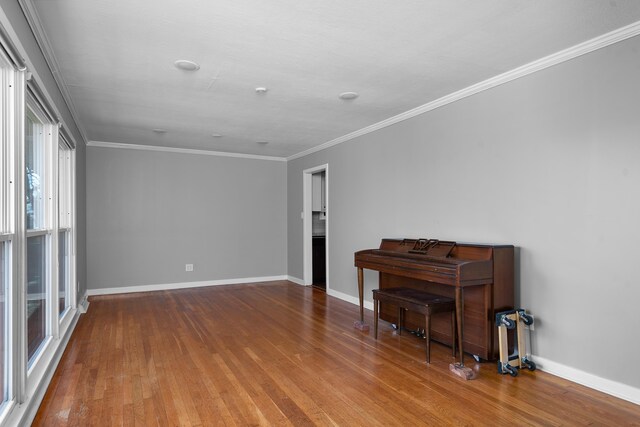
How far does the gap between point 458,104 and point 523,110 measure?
70 cm

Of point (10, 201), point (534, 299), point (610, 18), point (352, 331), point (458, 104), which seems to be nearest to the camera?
point (10, 201)

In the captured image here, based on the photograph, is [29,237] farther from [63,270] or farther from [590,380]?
[590,380]

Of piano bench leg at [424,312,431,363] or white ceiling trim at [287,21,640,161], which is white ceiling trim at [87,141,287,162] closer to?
white ceiling trim at [287,21,640,161]

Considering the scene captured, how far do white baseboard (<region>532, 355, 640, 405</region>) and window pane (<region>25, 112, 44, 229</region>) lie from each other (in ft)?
12.7

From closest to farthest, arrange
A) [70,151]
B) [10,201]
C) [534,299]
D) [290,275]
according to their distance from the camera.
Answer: [10,201]
[534,299]
[70,151]
[290,275]

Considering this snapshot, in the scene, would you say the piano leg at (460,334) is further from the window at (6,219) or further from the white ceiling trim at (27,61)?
the white ceiling trim at (27,61)

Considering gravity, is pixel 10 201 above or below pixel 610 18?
below

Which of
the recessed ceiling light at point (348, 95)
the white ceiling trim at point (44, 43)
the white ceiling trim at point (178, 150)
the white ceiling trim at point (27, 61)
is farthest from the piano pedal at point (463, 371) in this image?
the white ceiling trim at point (178, 150)

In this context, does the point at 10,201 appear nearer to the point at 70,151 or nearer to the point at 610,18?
the point at 70,151

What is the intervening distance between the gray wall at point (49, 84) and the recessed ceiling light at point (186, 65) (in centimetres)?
87

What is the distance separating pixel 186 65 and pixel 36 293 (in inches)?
85.8

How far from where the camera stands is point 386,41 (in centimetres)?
262

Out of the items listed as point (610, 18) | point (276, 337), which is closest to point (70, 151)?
point (276, 337)

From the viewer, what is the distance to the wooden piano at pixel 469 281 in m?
2.93
